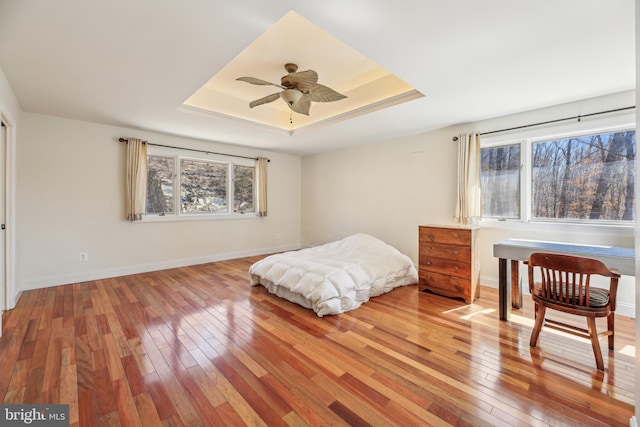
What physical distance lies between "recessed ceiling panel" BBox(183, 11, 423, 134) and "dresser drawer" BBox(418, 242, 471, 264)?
6.16 ft

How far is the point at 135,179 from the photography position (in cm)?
419

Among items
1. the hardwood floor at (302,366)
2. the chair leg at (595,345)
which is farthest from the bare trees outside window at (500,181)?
the chair leg at (595,345)

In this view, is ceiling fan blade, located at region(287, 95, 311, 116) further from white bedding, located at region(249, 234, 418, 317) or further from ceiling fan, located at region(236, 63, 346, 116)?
white bedding, located at region(249, 234, 418, 317)

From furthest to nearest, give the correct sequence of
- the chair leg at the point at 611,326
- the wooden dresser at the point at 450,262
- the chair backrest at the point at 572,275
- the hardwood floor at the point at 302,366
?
the wooden dresser at the point at 450,262 → the chair leg at the point at 611,326 → the chair backrest at the point at 572,275 → the hardwood floor at the point at 302,366

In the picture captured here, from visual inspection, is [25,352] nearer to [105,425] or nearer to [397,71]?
[105,425]

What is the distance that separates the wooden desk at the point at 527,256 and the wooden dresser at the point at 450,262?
16.0 inches

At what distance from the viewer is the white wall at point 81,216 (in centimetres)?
354

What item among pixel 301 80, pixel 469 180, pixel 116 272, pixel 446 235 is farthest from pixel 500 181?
pixel 116 272

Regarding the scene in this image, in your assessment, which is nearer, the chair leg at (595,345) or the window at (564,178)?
the chair leg at (595,345)

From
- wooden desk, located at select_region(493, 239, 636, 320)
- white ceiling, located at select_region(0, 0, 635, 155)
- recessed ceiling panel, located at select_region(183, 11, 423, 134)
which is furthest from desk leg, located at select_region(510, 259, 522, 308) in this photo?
recessed ceiling panel, located at select_region(183, 11, 423, 134)

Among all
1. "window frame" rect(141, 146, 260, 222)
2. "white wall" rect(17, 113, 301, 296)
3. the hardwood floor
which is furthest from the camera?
"window frame" rect(141, 146, 260, 222)

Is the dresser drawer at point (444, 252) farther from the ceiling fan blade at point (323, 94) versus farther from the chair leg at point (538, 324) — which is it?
the ceiling fan blade at point (323, 94)

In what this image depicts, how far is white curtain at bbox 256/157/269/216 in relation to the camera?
5.75m

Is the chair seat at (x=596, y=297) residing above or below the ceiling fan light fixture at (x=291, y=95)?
below
